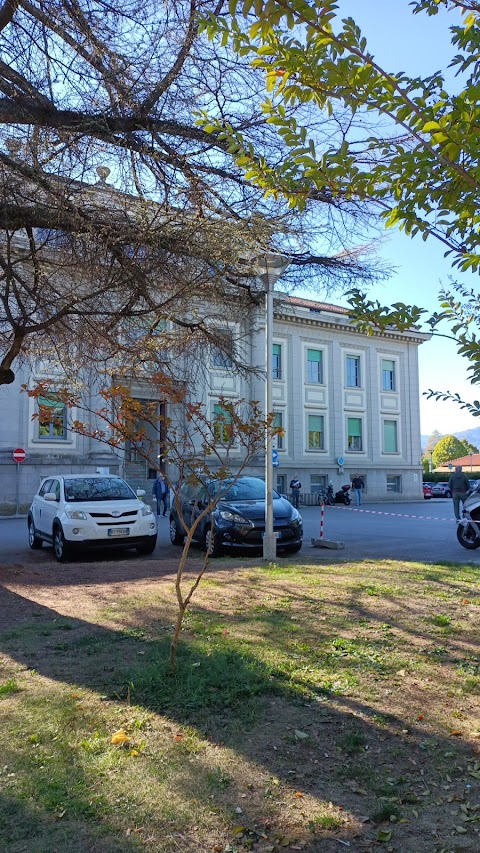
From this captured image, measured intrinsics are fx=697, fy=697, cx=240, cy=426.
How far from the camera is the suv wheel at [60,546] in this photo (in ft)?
41.7

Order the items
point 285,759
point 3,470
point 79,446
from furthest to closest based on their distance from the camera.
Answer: point 79,446
point 3,470
point 285,759

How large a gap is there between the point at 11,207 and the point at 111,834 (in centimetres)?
611

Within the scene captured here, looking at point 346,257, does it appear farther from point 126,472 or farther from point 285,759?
point 126,472

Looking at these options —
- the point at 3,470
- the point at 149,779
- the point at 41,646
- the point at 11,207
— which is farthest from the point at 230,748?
the point at 3,470

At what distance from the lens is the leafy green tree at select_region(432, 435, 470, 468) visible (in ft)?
334

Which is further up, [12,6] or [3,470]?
[12,6]

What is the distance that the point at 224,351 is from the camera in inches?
394

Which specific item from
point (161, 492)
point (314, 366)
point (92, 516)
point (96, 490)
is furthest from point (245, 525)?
point (314, 366)

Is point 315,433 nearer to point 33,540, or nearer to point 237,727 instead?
point 33,540

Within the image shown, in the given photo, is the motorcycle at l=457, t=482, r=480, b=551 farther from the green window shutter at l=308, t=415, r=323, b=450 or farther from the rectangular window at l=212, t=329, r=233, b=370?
the green window shutter at l=308, t=415, r=323, b=450

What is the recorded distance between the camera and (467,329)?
4.32m

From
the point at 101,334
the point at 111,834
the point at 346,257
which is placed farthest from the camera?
the point at 101,334

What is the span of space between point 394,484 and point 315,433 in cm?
742

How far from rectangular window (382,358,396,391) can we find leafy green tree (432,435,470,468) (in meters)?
57.2
